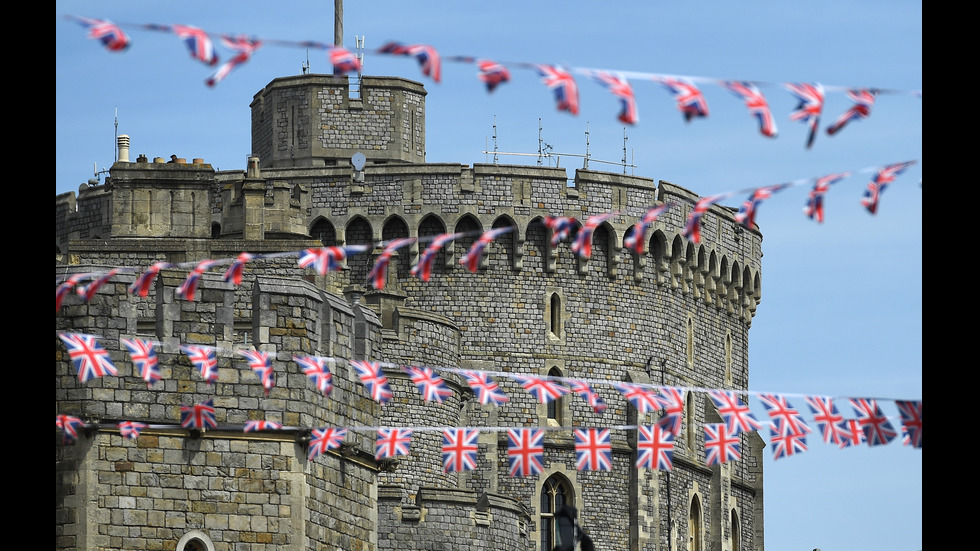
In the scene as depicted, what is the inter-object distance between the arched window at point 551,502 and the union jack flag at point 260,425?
26249 millimetres

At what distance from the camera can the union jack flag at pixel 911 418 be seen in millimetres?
16391

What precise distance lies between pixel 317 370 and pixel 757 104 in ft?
20.5

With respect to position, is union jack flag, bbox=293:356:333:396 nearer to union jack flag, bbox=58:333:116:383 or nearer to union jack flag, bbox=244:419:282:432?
union jack flag, bbox=244:419:282:432

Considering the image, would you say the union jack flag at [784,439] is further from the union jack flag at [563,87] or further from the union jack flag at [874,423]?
the union jack flag at [563,87]

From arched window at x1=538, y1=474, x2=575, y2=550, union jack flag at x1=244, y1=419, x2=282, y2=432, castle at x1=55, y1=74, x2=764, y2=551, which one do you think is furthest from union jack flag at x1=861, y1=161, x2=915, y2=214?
arched window at x1=538, y1=474, x2=575, y2=550

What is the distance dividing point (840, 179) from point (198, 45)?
15.0 ft

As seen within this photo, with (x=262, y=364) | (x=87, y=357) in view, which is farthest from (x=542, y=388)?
(x=87, y=357)

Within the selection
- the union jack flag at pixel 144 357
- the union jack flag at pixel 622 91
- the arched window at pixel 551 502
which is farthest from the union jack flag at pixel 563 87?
the arched window at pixel 551 502

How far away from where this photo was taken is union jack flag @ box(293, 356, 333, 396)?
1895 cm

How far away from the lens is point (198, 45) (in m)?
13.6

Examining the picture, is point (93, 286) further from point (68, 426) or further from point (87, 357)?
point (68, 426)
